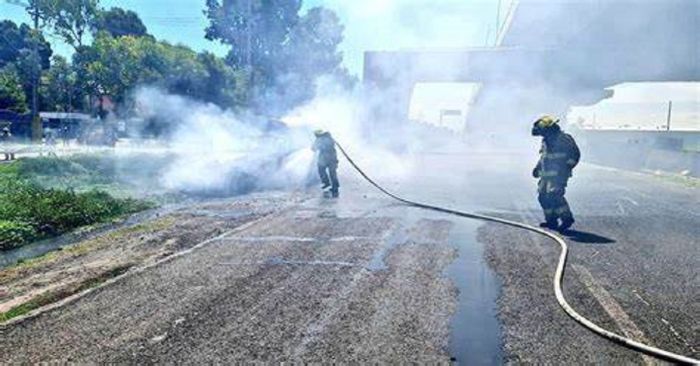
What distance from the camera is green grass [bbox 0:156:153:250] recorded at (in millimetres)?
8461

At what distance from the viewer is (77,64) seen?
104ft

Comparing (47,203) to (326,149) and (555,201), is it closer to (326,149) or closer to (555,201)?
(326,149)

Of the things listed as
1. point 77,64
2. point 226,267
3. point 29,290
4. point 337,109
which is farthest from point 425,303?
point 77,64

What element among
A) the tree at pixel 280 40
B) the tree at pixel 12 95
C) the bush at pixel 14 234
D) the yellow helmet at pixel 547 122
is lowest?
the bush at pixel 14 234

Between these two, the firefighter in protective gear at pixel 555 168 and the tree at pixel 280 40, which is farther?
the tree at pixel 280 40

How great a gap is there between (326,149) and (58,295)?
29.3ft

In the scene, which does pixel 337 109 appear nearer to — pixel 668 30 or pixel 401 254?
pixel 668 30

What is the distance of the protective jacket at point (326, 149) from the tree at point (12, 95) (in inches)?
1393

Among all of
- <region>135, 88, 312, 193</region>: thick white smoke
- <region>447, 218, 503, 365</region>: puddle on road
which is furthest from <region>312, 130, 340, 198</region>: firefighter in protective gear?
<region>447, 218, 503, 365</region>: puddle on road

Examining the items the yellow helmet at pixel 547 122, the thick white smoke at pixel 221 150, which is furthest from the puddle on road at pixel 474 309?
the thick white smoke at pixel 221 150

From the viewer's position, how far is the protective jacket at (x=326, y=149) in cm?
1366

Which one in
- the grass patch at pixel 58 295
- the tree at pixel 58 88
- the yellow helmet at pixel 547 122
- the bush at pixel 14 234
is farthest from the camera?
the tree at pixel 58 88

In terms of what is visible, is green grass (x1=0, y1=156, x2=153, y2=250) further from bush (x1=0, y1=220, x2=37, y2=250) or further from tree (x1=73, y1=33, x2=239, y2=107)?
tree (x1=73, y1=33, x2=239, y2=107)

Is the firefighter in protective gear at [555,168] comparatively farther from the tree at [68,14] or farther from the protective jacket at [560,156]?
the tree at [68,14]
